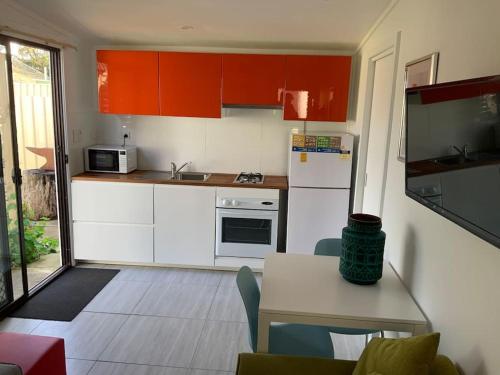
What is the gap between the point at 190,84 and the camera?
3.77 m

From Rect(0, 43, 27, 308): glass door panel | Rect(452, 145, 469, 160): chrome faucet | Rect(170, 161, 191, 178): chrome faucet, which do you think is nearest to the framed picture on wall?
Rect(452, 145, 469, 160): chrome faucet

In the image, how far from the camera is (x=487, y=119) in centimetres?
107

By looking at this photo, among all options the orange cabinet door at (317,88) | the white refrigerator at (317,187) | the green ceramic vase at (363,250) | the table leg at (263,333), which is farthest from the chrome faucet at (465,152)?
the orange cabinet door at (317,88)

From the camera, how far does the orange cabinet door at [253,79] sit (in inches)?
146

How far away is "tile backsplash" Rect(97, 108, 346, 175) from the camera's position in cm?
415

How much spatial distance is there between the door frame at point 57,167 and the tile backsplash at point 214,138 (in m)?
0.68

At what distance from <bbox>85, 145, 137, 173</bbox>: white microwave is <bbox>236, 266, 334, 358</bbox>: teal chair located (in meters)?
2.40

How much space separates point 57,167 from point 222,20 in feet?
6.71

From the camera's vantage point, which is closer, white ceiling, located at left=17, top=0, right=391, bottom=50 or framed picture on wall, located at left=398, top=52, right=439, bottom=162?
framed picture on wall, located at left=398, top=52, right=439, bottom=162

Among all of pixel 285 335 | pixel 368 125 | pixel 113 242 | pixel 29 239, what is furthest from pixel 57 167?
pixel 368 125

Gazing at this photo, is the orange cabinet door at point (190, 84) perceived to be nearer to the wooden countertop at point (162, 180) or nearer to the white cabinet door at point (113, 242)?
the wooden countertop at point (162, 180)

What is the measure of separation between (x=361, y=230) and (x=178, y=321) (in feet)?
5.58

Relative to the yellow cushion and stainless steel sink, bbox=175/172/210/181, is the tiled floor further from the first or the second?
the yellow cushion

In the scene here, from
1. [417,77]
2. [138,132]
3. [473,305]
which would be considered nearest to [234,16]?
[417,77]
